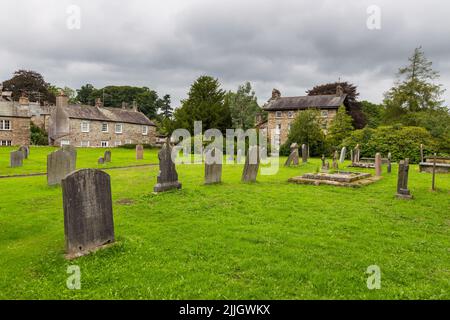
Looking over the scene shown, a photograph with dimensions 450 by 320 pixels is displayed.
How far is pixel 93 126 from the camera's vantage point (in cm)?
4706

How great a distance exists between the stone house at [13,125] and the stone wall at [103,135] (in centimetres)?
421

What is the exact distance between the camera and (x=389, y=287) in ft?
15.5

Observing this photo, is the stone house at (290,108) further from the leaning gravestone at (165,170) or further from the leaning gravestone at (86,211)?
the leaning gravestone at (86,211)

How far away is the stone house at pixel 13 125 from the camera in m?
39.6

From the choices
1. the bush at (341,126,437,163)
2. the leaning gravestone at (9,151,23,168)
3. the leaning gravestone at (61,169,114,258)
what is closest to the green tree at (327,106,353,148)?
the bush at (341,126,437,163)

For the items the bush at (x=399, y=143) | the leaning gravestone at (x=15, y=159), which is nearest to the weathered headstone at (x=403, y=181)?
the leaning gravestone at (x=15, y=159)

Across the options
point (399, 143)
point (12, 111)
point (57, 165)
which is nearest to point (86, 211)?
point (57, 165)

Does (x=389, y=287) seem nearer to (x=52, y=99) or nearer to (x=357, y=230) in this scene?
(x=357, y=230)

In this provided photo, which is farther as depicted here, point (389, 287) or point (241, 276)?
point (241, 276)

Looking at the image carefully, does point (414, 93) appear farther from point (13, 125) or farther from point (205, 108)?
point (13, 125)

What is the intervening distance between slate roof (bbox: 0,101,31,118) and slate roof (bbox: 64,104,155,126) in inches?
204

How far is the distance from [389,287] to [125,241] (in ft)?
16.1
